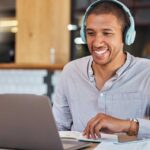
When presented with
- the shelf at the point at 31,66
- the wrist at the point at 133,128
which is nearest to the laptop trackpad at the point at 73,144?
the wrist at the point at 133,128

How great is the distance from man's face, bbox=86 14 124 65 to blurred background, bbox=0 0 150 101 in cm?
242

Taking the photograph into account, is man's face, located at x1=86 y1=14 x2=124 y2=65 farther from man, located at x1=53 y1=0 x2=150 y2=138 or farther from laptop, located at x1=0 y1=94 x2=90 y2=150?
laptop, located at x1=0 y1=94 x2=90 y2=150

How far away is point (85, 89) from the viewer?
1654 millimetres

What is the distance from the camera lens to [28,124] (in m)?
1.04

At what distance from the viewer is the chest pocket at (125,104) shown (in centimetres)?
157

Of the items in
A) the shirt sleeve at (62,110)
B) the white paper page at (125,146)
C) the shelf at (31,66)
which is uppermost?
the white paper page at (125,146)

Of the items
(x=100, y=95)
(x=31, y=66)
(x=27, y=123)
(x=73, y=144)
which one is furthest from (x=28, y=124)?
(x=31, y=66)

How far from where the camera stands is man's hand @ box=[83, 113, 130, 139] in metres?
1.23

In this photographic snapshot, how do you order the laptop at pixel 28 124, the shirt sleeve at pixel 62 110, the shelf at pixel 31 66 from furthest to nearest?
the shelf at pixel 31 66 < the shirt sleeve at pixel 62 110 < the laptop at pixel 28 124

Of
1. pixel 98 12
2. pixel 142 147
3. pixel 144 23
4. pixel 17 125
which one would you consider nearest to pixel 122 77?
pixel 98 12

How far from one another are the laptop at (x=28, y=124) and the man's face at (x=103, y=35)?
0.55 m

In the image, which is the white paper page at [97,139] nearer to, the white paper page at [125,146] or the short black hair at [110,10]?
the white paper page at [125,146]

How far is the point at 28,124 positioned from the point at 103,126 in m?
0.31

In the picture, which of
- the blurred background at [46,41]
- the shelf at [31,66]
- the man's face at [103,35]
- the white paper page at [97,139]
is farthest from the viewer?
the blurred background at [46,41]
